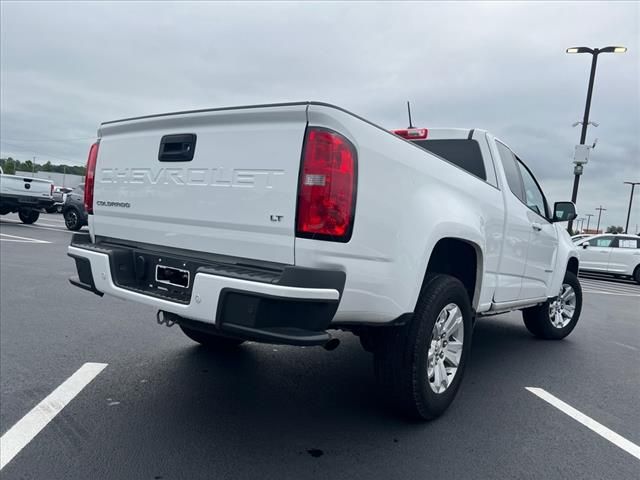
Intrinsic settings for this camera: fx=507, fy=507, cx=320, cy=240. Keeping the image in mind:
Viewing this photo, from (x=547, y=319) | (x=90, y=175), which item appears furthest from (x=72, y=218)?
(x=547, y=319)

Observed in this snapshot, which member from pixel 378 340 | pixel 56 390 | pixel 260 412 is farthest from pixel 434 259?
pixel 56 390

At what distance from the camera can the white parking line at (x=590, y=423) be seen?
2957 millimetres

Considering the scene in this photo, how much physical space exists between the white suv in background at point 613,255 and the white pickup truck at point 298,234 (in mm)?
14001

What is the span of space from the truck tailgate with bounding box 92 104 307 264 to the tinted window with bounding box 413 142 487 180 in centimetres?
→ 218

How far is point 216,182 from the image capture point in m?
2.62

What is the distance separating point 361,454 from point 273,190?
1.48m

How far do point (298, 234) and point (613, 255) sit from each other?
16.1 meters

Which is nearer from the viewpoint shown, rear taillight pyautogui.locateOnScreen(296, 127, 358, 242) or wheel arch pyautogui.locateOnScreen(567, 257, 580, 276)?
rear taillight pyautogui.locateOnScreen(296, 127, 358, 242)

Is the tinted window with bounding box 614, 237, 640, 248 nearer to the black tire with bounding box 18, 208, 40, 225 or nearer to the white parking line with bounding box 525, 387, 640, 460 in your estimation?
the white parking line with bounding box 525, 387, 640, 460

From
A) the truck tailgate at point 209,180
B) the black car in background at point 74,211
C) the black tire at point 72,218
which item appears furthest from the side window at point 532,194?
the black tire at point 72,218

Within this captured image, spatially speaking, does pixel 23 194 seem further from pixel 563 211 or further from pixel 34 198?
pixel 563 211

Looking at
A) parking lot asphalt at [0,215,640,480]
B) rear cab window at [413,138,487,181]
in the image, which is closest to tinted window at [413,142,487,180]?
rear cab window at [413,138,487,181]

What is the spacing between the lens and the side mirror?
511 centimetres

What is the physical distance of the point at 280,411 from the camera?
3213 millimetres
